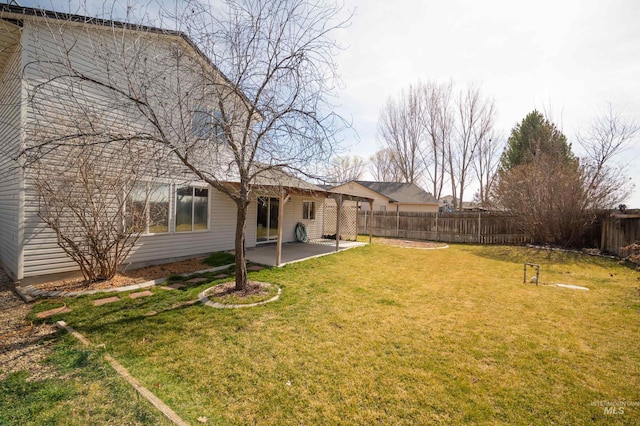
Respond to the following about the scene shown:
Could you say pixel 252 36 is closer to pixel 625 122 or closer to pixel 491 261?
pixel 491 261

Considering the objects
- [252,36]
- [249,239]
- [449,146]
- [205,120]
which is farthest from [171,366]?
[449,146]

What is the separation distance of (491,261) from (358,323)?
753 centimetres

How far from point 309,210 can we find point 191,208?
6209mm

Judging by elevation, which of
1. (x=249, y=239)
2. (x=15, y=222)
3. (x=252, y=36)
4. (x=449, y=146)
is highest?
(x=449, y=146)

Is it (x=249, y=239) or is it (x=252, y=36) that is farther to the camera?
(x=249, y=239)

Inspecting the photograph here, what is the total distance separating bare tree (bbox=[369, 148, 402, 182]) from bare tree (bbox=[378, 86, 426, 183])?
1.95m

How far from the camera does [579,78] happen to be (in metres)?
8.57

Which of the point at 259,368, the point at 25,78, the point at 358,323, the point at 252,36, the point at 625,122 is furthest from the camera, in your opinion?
the point at 625,122

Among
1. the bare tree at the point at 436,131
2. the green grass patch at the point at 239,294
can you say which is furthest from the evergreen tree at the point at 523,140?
the green grass patch at the point at 239,294

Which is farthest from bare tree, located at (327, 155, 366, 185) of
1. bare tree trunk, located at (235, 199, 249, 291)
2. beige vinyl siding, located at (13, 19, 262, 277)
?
beige vinyl siding, located at (13, 19, 262, 277)

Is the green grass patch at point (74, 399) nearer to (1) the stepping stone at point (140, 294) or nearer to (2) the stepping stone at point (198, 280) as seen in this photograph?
(1) the stepping stone at point (140, 294)

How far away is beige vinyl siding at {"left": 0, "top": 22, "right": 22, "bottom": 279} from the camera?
5.52 meters

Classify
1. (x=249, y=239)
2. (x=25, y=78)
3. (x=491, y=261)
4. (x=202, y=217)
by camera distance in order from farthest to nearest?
(x=249, y=239) → (x=491, y=261) → (x=202, y=217) → (x=25, y=78)

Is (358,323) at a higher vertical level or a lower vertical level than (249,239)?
lower
